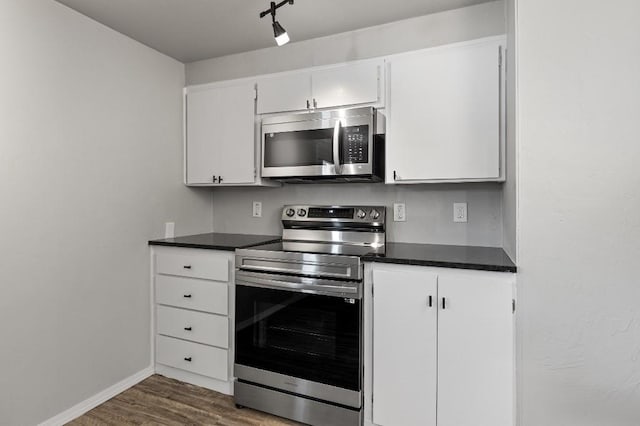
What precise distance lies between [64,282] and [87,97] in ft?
3.72

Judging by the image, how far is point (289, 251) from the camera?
214 centimetres

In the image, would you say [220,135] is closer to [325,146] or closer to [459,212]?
[325,146]

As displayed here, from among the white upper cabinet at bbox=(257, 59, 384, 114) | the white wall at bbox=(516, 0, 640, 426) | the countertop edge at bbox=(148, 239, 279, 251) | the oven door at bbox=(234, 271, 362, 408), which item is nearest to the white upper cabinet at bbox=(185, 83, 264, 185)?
the white upper cabinet at bbox=(257, 59, 384, 114)

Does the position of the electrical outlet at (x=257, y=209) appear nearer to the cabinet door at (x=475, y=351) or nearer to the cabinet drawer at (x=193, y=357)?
the cabinet drawer at (x=193, y=357)

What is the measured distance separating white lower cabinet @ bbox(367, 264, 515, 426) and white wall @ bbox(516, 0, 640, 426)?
0.37 ft

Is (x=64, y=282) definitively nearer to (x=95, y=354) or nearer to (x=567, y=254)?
(x=95, y=354)

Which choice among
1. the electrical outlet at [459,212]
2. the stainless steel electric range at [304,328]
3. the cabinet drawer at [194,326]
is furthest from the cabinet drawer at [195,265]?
the electrical outlet at [459,212]

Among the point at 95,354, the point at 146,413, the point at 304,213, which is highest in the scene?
the point at 304,213

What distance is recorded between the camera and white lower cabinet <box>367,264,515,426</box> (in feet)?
5.53

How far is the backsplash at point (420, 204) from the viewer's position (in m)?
2.28

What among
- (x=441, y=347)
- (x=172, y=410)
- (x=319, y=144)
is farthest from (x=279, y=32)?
(x=172, y=410)

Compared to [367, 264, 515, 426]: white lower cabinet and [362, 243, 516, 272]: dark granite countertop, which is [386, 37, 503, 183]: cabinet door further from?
[367, 264, 515, 426]: white lower cabinet

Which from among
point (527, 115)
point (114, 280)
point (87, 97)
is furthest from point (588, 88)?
point (114, 280)

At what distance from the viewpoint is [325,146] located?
7.59ft
